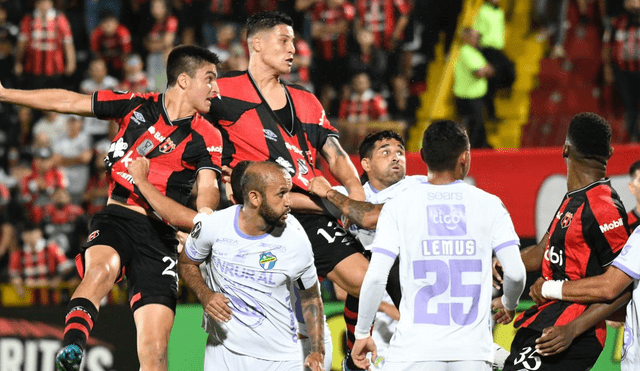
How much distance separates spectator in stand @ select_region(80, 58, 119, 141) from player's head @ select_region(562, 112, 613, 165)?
846 cm

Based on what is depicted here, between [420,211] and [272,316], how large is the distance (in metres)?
1.34

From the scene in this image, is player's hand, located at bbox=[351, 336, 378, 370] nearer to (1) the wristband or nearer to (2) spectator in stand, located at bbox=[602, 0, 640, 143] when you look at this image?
(1) the wristband

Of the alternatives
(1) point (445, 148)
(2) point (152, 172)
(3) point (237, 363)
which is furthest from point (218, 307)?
(1) point (445, 148)

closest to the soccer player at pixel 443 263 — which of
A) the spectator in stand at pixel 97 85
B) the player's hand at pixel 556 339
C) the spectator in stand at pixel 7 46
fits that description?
the player's hand at pixel 556 339

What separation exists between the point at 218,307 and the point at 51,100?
79.4 inches

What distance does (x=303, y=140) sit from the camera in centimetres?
654

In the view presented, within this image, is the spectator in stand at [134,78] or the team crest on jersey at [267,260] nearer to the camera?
the team crest on jersey at [267,260]

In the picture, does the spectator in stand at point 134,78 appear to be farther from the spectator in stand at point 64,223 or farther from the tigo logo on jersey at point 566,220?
the tigo logo on jersey at point 566,220

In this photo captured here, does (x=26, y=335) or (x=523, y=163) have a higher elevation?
(x=523, y=163)

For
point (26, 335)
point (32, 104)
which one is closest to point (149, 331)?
point (32, 104)

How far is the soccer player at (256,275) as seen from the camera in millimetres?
5359

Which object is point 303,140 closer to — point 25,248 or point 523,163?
point 523,163

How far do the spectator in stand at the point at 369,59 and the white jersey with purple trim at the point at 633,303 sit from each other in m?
7.86

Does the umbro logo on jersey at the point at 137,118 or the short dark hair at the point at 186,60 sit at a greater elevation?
the short dark hair at the point at 186,60
